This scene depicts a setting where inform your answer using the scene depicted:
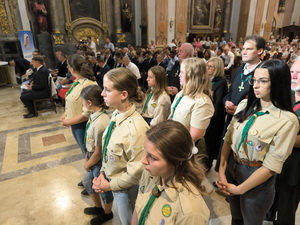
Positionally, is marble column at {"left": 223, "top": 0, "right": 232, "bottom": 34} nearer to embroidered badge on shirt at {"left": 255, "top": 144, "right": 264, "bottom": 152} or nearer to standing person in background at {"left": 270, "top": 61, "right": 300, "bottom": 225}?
standing person in background at {"left": 270, "top": 61, "right": 300, "bottom": 225}

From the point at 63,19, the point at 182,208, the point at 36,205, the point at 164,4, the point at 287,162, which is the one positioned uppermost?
the point at 164,4

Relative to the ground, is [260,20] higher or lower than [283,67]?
higher

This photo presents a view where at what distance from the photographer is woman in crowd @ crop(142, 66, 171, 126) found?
2443 millimetres

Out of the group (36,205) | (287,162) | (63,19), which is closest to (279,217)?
(287,162)

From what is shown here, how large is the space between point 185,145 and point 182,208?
0.97 ft

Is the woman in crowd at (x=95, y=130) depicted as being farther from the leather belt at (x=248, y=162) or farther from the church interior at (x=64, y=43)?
the leather belt at (x=248, y=162)

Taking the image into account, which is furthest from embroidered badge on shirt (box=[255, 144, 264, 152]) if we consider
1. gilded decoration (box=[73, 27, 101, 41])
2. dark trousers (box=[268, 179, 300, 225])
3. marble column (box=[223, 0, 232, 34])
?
marble column (box=[223, 0, 232, 34])

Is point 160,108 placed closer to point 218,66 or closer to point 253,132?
point 218,66

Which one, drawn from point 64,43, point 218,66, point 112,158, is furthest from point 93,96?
point 64,43

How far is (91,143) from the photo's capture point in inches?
72.6

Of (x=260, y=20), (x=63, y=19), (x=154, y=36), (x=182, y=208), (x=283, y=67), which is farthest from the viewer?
(x=260, y=20)

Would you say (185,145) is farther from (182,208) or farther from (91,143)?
(91,143)

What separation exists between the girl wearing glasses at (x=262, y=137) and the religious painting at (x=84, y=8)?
12200 millimetres

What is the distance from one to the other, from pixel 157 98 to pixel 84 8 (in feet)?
36.8
